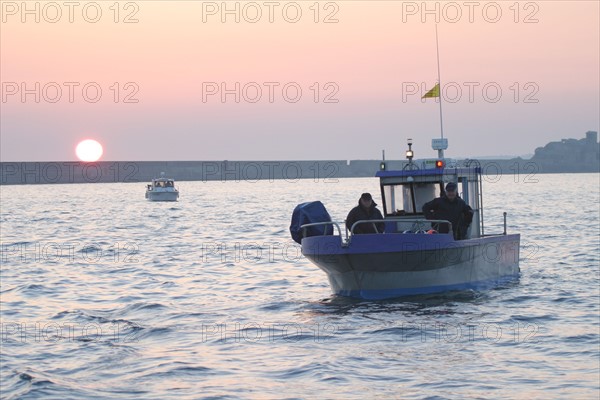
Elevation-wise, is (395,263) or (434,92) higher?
(434,92)

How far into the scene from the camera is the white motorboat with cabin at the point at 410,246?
19.7m

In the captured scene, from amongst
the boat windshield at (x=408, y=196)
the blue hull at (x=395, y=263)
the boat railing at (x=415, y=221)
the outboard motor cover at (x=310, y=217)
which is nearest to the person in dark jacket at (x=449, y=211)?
the boat railing at (x=415, y=221)

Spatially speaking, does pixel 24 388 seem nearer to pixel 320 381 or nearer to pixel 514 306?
pixel 320 381

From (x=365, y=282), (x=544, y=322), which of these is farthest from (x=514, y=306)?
(x=365, y=282)

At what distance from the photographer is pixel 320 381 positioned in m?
13.9

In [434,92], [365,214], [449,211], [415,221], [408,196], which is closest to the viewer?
[415,221]

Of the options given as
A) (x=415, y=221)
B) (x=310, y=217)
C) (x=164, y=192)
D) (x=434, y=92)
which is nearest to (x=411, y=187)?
(x=310, y=217)

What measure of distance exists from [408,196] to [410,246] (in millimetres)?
3121

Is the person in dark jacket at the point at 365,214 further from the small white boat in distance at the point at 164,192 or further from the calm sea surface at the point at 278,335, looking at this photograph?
the small white boat in distance at the point at 164,192

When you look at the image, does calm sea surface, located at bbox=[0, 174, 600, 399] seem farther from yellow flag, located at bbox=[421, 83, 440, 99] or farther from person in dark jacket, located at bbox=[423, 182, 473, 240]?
yellow flag, located at bbox=[421, 83, 440, 99]

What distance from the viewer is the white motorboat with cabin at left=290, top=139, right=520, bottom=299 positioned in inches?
776

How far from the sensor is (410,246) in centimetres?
1964

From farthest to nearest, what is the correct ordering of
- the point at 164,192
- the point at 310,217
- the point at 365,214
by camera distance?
the point at 164,192, the point at 310,217, the point at 365,214

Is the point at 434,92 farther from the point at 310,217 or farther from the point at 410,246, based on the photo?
the point at 410,246
